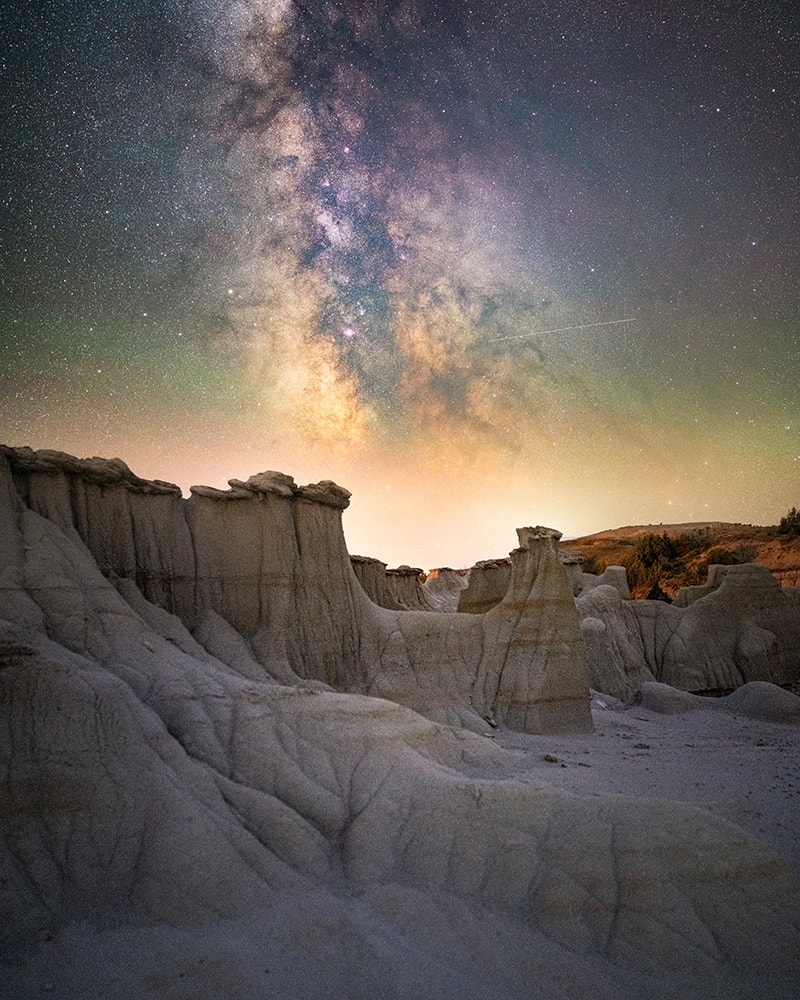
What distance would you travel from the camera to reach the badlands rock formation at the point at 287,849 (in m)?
8.48

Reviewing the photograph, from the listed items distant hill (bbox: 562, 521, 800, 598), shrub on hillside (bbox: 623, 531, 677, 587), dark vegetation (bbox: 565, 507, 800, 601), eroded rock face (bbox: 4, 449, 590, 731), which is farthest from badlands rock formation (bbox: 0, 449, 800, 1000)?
shrub on hillside (bbox: 623, 531, 677, 587)

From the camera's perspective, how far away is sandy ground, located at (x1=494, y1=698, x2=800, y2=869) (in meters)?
14.8

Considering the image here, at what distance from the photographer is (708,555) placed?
203 ft

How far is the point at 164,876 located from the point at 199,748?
301cm

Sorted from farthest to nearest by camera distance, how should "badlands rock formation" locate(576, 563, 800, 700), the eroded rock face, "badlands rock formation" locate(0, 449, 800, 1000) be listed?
"badlands rock formation" locate(576, 563, 800, 700)
the eroded rock face
"badlands rock formation" locate(0, 449, 800, 1000)

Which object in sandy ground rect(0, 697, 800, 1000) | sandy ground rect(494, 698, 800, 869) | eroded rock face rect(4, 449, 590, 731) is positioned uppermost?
eroded rock face rect(4, 449, 590, 731)

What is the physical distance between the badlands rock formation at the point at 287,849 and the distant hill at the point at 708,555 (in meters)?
49.2

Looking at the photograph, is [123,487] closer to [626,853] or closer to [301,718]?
[301,718]

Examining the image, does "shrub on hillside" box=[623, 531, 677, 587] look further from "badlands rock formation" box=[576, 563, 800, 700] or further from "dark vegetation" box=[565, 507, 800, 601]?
"badlands rock formation" box=[576, 563, 800, 700]

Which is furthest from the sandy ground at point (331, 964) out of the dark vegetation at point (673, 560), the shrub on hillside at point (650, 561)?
the shrub on hillside at point (650, 561)

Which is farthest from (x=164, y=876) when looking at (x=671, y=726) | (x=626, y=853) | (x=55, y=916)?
(x=671, y=726)

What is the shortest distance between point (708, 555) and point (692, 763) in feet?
155

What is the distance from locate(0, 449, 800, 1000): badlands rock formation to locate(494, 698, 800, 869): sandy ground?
3423 mm

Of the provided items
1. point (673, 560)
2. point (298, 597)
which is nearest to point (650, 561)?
point (673, 560)
